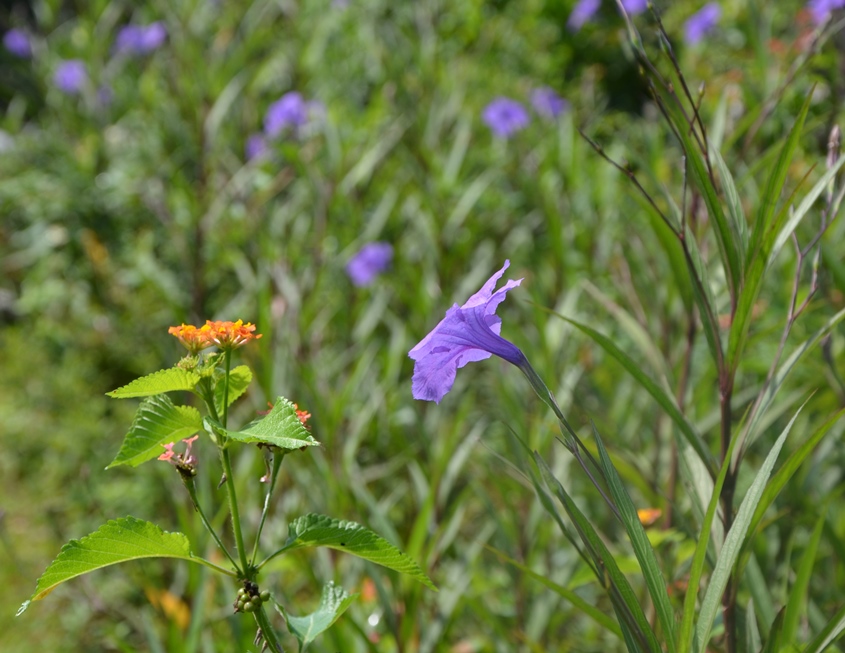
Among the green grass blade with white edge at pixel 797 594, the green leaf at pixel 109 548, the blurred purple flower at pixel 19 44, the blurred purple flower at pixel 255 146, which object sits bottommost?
the green grass blade with white edge at pixel 797 594

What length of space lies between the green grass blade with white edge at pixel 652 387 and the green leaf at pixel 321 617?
0.33m

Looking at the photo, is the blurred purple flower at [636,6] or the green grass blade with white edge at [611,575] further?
the blurred purple flower at [636,6]

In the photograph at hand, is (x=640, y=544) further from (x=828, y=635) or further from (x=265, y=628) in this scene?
(x=265, y=628)

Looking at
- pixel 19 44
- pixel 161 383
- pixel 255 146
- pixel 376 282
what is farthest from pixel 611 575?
pixel 19 44

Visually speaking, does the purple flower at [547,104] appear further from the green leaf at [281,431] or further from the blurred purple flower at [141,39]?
the green leaf at [281,431]

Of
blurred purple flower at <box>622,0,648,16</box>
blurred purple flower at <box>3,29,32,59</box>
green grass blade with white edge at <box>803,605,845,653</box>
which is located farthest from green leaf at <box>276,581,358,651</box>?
blurred purple flower at <box>3,29,32,59</box>

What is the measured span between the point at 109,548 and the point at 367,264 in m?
2.16

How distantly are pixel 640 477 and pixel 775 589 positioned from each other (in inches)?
13.2

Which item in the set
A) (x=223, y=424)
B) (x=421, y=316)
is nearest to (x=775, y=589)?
(x=223, y=424)

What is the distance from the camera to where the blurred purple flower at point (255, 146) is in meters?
3.53

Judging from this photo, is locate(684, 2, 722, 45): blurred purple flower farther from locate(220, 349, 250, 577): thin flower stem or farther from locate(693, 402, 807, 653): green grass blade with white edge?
locate(220, 349, 250, 577): thin flower stem

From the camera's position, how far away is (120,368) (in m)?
3.18

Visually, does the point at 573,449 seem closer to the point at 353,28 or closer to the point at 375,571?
the point at 375,571

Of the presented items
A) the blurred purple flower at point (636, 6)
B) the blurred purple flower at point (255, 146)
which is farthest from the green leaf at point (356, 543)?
the blurred purple flower at point (636, 6)
